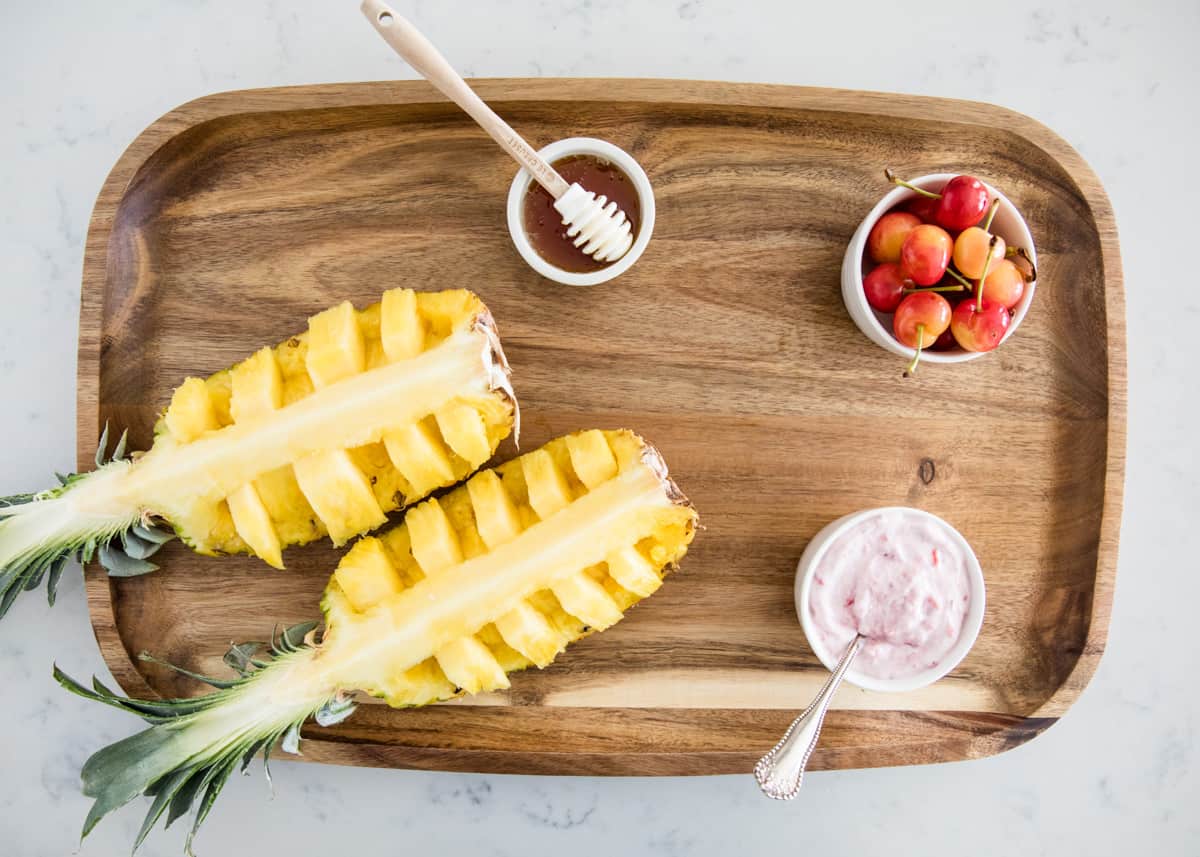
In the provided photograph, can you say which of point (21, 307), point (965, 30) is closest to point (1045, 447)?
point (965, 30)

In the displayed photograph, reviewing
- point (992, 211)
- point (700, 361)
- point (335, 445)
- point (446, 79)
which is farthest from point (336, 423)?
point (992, 211)

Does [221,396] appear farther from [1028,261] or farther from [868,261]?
[1028,261]

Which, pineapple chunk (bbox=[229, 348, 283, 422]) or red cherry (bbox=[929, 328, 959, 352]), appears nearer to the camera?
pineapple chunk (bbox=[229, 348, 283, 422])

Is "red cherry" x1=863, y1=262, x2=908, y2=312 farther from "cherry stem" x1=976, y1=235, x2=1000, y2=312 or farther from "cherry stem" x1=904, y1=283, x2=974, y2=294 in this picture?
"cherry stem" x1=976, y1=235, x2=1000, y2=312

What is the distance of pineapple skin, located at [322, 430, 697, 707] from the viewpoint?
86.0 inches

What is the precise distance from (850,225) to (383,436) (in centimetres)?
156

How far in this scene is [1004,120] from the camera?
8.47ft

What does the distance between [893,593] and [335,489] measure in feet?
4.96

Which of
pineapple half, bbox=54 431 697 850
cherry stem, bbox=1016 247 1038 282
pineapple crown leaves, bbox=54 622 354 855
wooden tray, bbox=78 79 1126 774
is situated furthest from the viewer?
wooden tray, bbox=78 79 1126 774

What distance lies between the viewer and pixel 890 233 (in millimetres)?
2344

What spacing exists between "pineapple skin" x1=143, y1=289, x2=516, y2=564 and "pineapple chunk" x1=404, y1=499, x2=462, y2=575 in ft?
0.21

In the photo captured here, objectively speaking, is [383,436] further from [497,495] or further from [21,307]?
[21,307]

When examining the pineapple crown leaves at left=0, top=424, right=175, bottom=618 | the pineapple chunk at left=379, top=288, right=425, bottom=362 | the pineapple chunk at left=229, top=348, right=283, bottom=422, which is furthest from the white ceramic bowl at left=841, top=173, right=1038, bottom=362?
the pineapple crown leaves at left=0, top=424, right=175, bottom=618

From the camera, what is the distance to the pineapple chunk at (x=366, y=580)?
222 cm
